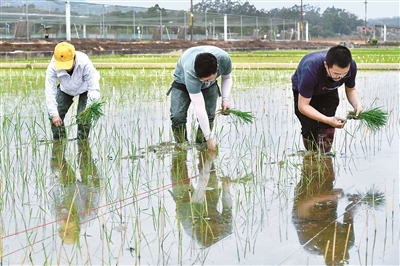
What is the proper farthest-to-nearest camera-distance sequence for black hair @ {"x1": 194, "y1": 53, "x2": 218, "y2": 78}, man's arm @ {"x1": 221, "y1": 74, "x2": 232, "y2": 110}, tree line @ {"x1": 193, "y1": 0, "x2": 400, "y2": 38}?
tree line @ {"x1": 193, "y1": 0, "x2": 400, "y2": 38} → man's arm @ {"x1": 221, "y1": 74, "x2": 232, "y2": 110} → black hair @ {"x1": 194, "y1": 53, "x2": 218, "y2": 78}

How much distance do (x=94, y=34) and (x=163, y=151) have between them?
31.7 metres

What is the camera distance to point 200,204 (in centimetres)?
379

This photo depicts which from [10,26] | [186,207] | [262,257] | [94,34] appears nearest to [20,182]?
→ [186,207]

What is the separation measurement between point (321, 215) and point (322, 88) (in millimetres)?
1592

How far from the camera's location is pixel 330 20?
109500 mm

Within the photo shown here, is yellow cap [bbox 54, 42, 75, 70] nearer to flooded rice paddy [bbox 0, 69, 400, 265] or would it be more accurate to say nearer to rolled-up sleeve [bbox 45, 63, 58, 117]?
rolled-up sleeve [bbox 45, 63, 58, 117]

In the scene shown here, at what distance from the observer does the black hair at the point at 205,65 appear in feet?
14.8

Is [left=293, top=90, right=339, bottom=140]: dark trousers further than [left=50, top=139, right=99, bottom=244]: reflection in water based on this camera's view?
Yes

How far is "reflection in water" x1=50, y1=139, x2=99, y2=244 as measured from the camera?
10.8 ft

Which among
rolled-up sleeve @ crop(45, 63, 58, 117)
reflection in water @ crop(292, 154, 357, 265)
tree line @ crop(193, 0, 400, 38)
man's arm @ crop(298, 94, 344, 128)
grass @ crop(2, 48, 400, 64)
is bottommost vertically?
reflection in water @ crop(292, 154, 357, 265)

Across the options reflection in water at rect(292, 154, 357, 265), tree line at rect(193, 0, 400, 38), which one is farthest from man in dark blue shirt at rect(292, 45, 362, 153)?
tree line at rect(193, 0, 400, 38)

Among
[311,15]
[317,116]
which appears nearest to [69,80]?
[317,116]

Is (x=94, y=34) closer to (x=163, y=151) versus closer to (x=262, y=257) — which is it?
(x=163, y=151)

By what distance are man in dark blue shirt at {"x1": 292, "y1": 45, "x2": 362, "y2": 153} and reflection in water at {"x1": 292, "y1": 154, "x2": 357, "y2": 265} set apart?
1.20 feet
